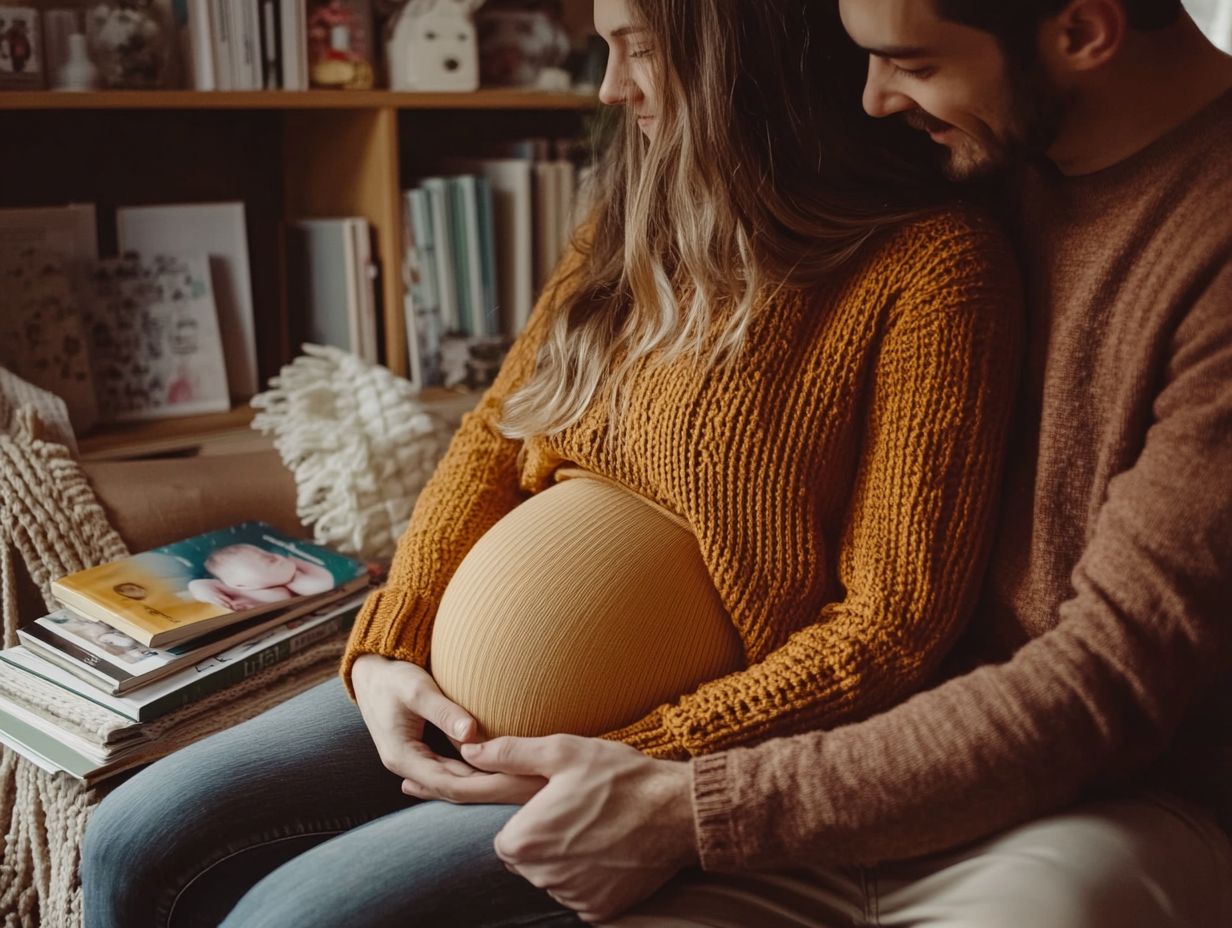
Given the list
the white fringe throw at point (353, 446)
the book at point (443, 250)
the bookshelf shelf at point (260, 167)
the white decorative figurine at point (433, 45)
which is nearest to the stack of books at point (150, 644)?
the white fringe throw at point (353, 446)

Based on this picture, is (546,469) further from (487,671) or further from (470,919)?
(470,919)

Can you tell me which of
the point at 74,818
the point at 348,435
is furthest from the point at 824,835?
the point at 348,435

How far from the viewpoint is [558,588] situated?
105 centimetres

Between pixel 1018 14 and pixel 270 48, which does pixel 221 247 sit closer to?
pixel 270 48

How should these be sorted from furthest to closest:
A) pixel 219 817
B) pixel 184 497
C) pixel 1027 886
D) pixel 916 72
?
pixel 184 497, pixel 219 817, pixel 916 72, pixel 1027 886

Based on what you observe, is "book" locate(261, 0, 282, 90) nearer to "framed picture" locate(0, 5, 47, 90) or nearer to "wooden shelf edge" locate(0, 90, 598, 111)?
"wooden shelf edge" locate(0, 90, 598, 111)

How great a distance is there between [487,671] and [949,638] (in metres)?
0.39

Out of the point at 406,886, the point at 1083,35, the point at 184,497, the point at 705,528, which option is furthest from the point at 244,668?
the point at 1083,35

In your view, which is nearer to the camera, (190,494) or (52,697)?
(52,697)

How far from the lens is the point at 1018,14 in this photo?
2.87 ft

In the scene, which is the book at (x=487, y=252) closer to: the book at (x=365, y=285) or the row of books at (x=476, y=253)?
the row of books at (x=476, y=253)

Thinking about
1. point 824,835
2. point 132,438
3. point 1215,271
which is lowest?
point 824,835

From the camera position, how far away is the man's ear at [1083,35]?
2.84ft

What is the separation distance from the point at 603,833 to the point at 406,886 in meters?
0.16
